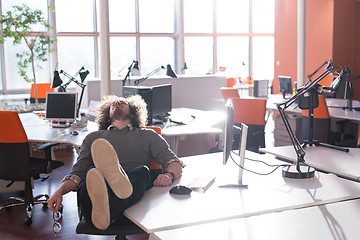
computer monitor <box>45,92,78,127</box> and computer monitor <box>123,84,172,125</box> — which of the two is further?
computer monitor <box>45,92,78,127</box>

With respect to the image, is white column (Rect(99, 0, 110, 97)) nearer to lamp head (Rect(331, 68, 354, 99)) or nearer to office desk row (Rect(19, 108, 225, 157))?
office desk row (Rect(19, 108, 225, 157))

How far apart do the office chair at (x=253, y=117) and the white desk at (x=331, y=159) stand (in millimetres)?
1617

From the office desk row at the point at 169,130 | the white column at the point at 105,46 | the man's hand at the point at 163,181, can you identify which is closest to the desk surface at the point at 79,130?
the office desk row at the point at 169,130

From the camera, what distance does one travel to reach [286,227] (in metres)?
2.10

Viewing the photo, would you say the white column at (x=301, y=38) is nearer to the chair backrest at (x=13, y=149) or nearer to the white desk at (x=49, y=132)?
the white desk at (x=49, y=132)

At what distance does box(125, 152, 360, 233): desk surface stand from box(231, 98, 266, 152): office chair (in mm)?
2409

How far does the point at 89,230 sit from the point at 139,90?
8.92 feet

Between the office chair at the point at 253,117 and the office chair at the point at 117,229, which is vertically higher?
the office chair at the point at 253,117

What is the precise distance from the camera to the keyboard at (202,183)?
8.80 ft

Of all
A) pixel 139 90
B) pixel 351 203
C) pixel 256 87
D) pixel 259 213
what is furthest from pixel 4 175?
pixel 256 87

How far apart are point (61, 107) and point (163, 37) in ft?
24.2

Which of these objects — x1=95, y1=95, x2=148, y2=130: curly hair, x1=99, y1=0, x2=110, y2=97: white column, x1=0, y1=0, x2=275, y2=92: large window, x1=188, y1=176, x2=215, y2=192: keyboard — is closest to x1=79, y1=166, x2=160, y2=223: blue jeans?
x1=188, y1=176, x2=215, y2=192: keyboard

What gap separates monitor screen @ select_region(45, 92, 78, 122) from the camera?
5.30m

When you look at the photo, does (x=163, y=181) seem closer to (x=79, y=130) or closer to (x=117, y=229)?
(x=117, y=229)
